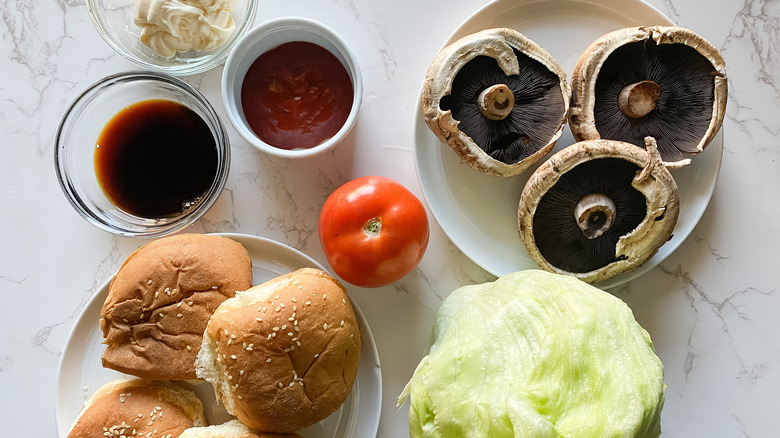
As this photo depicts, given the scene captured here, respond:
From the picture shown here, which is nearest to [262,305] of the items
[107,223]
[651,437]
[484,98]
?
[107,223]

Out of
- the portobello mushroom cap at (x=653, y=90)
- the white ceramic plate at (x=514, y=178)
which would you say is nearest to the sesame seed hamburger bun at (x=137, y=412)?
the white ceramic plate at (x=514, y=178)

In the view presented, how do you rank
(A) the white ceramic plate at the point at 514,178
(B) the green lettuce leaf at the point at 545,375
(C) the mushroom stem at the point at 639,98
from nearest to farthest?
(B) the green lettuce leaf at the point at 545,375 < (C) the mushroom stem at the point at 639,98 < (A) the white ceramic plate at the point at 514,178

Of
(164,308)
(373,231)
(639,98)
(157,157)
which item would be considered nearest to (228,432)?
(164,308)

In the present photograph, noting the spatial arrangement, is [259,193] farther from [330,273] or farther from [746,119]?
[746,119]

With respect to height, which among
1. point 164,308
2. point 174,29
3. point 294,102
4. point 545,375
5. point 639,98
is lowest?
point 545,375

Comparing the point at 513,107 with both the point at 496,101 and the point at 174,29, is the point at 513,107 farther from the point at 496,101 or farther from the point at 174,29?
the point at 174,29

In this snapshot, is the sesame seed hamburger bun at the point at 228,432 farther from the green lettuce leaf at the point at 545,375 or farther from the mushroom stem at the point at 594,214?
the mushroom stem at the point at 594,214

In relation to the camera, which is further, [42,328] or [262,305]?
[42,328]
